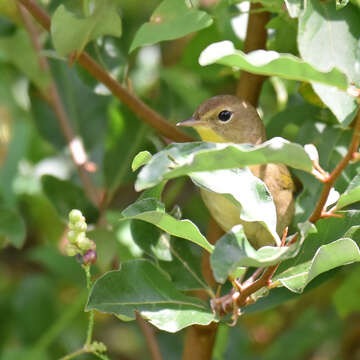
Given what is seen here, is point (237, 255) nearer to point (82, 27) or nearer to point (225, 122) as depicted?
point (82, 27)

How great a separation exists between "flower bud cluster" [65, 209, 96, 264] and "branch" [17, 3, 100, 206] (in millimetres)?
737

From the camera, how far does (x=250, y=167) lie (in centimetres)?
223

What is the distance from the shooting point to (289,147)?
1277 millimetres

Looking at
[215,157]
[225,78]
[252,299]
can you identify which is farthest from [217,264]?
[225,78]

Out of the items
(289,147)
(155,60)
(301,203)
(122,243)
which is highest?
(289,147)

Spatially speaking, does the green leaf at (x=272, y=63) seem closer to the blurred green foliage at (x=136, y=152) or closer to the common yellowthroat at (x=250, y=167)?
the blurred green foliage at (x=136, y=152)

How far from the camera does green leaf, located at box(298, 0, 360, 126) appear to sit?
155 centimetres

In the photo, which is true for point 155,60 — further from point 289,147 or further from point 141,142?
point 289,147

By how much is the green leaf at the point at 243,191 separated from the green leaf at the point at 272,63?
0.24 meters

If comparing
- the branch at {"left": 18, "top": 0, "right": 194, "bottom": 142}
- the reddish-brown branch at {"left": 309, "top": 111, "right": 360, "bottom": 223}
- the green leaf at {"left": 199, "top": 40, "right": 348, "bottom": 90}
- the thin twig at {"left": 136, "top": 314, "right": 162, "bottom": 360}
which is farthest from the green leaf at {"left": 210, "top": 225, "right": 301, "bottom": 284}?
the thin twig at {"left": 136, "top": 314, "right": 162, "bottom": 360}

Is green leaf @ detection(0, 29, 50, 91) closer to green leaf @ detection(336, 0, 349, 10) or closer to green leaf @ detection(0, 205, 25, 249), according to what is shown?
green leaf @ detection(0, 205, 25, 249)

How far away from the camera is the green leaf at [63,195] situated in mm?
2229

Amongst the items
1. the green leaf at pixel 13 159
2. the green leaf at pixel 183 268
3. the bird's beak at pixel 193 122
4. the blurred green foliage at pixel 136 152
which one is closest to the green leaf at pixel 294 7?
the blurred green foliage at pixel 136 152

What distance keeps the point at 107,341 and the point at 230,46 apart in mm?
2650
